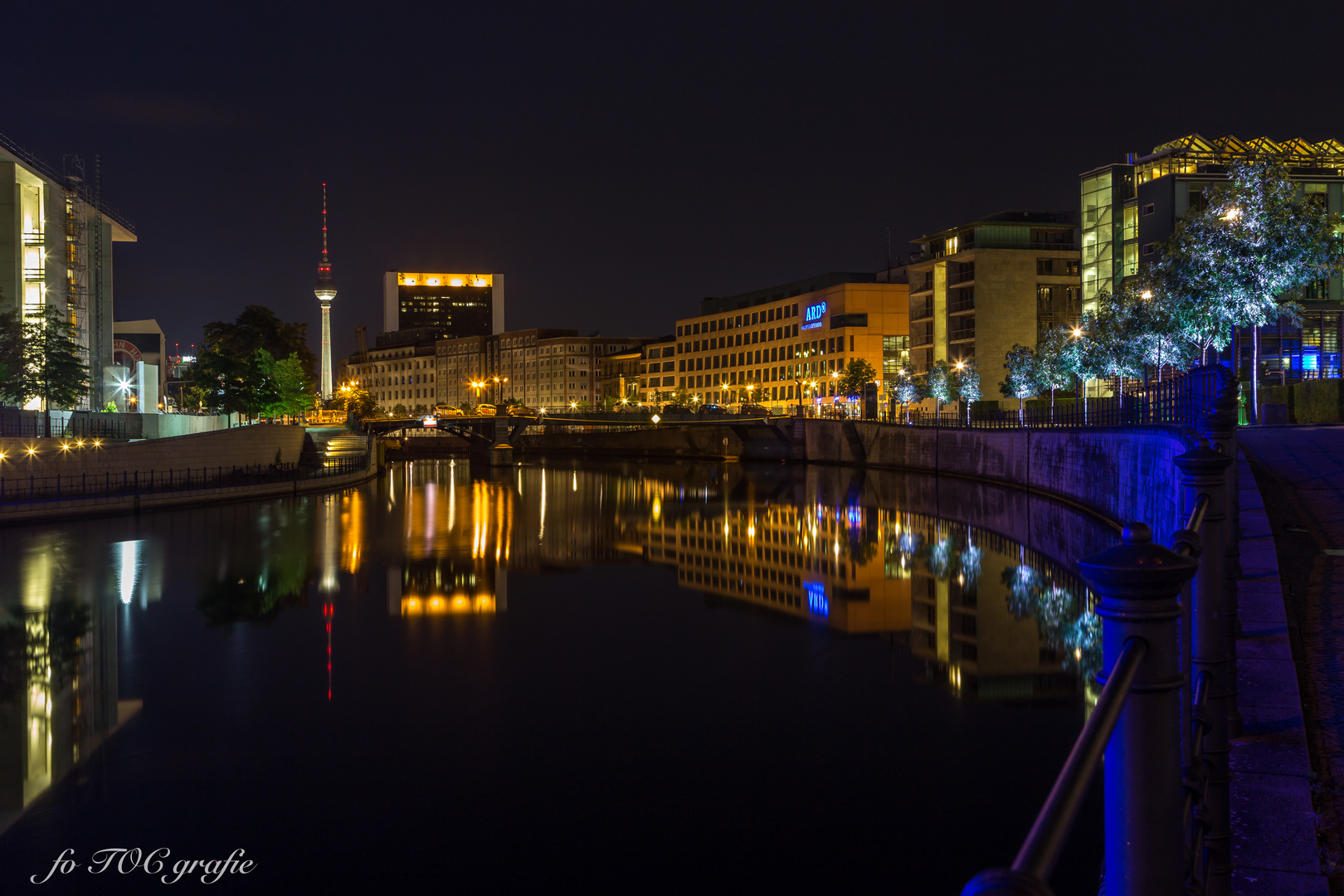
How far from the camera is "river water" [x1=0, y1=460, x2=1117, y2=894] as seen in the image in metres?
11.8

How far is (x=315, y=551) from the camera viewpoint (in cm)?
3972

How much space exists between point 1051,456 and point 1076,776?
175 feet

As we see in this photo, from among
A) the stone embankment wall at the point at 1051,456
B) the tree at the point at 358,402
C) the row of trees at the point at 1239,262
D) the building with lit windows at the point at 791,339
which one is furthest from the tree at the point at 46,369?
the tree at the point at 358,402

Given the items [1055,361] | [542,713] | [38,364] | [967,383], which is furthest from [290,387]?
[542,713]

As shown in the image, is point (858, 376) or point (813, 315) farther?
point (813, 315)

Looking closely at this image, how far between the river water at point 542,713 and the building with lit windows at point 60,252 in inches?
1336

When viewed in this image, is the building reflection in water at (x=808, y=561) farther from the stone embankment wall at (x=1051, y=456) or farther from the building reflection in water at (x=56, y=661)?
the building reflection in water at (x=56, y=661)

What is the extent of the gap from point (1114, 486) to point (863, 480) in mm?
39933

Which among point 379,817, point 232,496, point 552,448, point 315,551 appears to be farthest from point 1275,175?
point 552,448

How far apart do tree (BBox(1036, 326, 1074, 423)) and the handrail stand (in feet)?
213

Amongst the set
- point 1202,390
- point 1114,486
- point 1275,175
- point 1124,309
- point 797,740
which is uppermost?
point 1275,175

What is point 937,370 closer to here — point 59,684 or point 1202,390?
point 1202,390

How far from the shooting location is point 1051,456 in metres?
52.9

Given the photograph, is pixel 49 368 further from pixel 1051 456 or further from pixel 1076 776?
pixel 1076 776
